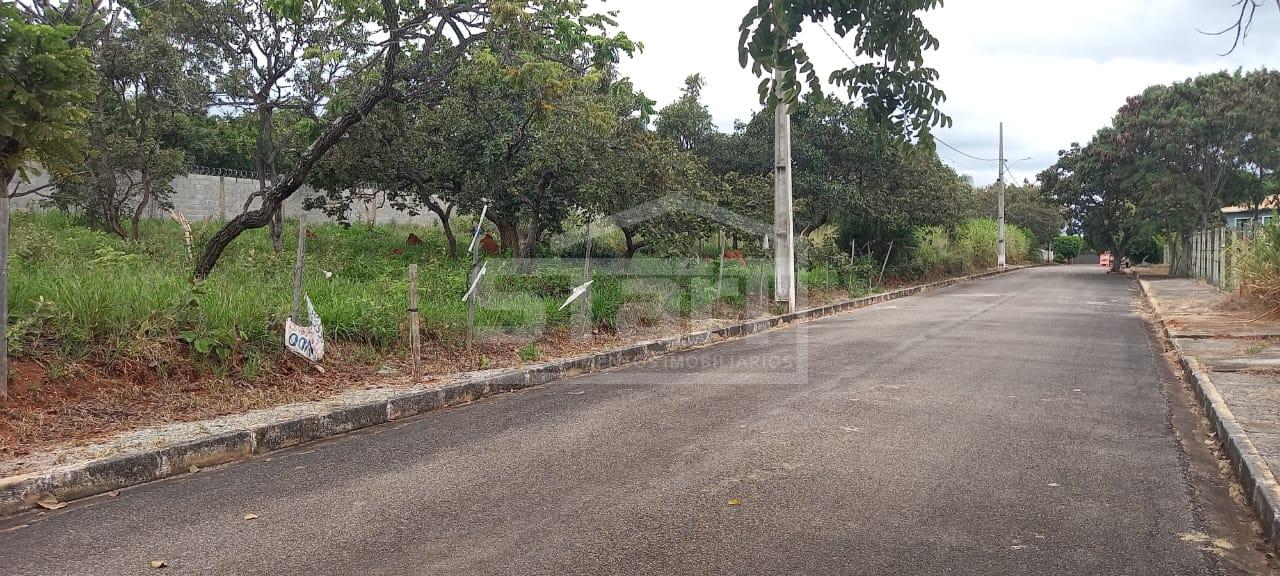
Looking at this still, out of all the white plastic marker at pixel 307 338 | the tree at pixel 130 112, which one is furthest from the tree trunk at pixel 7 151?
the tree at pixel 130 112

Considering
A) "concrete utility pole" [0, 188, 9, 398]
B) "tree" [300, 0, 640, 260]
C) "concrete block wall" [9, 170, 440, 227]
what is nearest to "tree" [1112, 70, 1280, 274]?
"tree" [300, 0, 640, 260]

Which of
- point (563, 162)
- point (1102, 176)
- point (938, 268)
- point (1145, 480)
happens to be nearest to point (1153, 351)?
point (1145, 480)

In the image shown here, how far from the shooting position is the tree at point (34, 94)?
256 inches

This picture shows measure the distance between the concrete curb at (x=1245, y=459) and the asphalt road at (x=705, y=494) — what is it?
0.22 meters

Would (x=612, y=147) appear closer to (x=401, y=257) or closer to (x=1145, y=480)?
(x=401, y=257)

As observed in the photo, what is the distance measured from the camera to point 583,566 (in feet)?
12.1

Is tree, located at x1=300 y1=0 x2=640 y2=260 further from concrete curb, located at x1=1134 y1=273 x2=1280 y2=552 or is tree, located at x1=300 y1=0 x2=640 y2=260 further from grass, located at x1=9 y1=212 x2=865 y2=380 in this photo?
concrete curb, located at x1=1134 y1=273 x2=1280 y2=552

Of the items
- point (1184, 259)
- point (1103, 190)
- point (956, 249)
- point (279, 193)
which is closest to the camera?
point (279, 193)

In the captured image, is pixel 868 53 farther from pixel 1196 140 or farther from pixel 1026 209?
pixel 1026 209

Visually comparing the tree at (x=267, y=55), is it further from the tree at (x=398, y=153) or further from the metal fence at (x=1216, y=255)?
the metal fence at (x=1216, y=255)

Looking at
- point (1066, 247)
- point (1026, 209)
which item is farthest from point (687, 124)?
point (1066, 247)

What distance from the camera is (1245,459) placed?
5.27m

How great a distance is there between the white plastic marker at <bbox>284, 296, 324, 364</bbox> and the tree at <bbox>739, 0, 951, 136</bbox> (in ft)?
16.0

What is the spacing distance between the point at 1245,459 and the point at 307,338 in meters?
7.11
